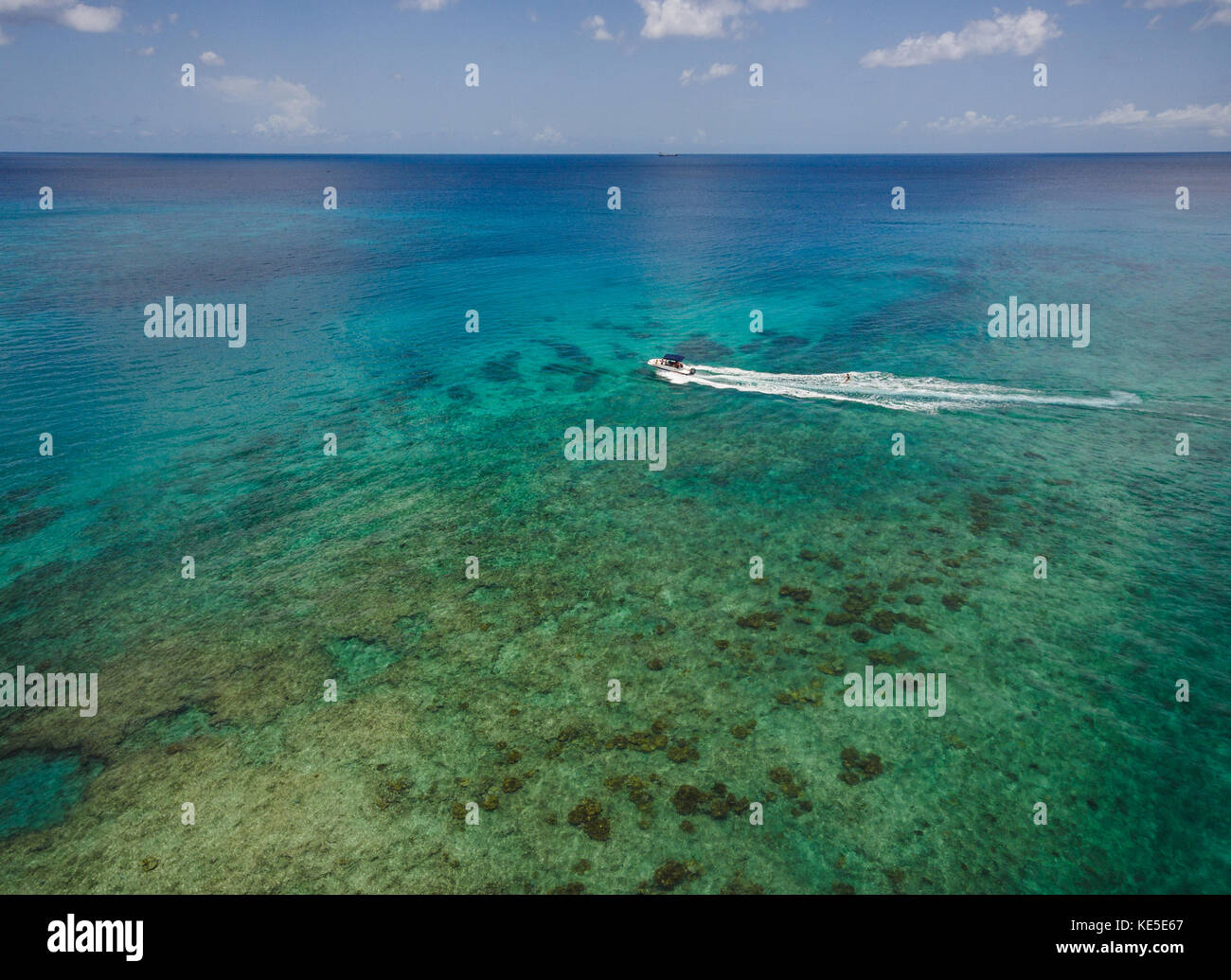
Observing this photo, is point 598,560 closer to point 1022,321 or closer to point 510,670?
point 510,670

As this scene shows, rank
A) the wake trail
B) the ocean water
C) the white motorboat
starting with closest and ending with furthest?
the ocean water → the wake trail → the white motorboat

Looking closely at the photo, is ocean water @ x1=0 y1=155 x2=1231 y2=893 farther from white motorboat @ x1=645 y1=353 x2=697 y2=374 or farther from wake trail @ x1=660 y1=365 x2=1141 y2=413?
white motorboat @ x1=645 y1=353 x2=697 y2=374

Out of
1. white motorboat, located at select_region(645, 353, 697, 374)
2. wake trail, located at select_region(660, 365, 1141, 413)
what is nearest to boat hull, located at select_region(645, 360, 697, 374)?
white motorboat, located at select_region(645, 353, 697, 374)

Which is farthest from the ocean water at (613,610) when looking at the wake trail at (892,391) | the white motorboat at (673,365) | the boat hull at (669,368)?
the white motorboat at (673,365)

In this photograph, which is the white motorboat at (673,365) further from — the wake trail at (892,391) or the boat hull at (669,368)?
the wake trail at (892,391)

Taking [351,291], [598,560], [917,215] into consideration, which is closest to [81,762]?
[598,560]

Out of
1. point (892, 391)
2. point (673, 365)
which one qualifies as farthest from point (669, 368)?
point (892, 391)
